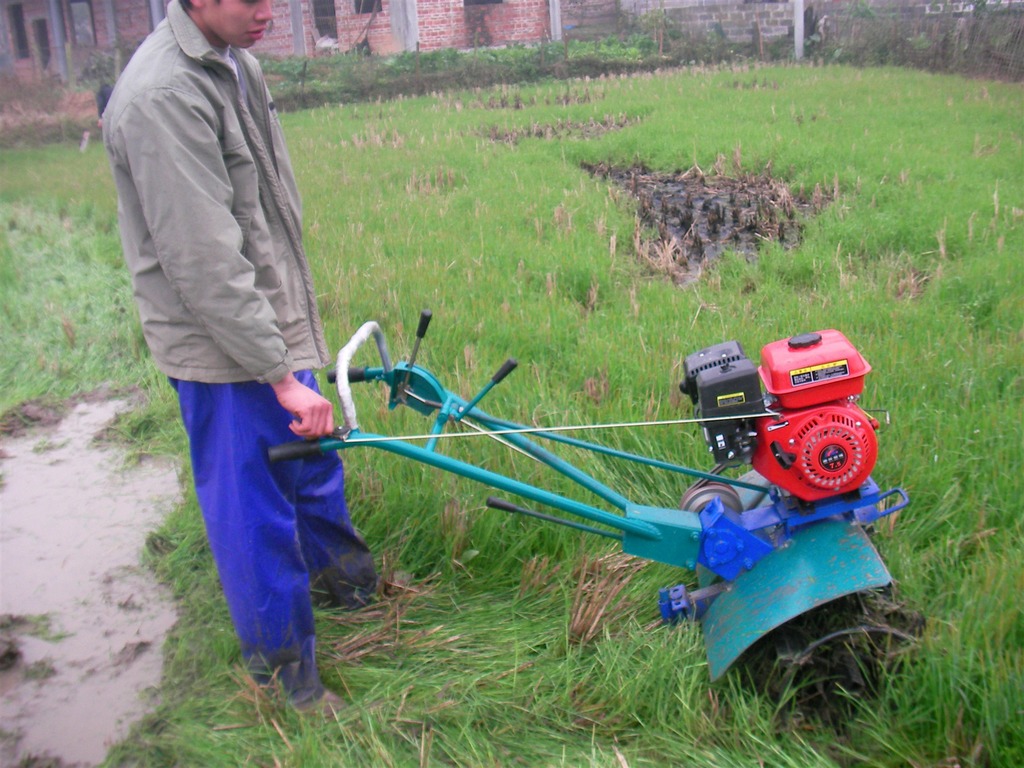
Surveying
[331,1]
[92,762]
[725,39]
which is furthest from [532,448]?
[331,1]

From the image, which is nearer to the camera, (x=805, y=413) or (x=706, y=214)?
(x=805, y=413)

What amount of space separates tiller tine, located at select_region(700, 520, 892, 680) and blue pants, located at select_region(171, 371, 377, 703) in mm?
1067

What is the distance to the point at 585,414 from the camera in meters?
3.76

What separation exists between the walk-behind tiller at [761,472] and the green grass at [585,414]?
0.72 ft

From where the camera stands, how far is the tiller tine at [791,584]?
7.75 ft

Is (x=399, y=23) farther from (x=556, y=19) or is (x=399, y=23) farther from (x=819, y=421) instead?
(x=819, y=421)

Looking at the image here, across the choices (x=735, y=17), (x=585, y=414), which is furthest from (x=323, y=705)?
(x=735, y=17)

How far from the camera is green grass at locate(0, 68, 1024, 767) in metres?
2.43

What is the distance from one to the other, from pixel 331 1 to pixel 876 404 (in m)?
23.4

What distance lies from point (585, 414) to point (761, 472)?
121 centimetres

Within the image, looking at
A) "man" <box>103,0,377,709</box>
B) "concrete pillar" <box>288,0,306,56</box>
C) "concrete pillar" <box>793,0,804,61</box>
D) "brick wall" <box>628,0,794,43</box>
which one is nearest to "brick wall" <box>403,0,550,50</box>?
"concrete pillar" <box>288,0,306,56</box>

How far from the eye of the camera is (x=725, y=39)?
1986 centimetres

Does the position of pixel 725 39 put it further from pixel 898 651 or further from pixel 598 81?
pixel 898 651

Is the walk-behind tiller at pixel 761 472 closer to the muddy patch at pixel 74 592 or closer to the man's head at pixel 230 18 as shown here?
the man's head at pixel 230 18
